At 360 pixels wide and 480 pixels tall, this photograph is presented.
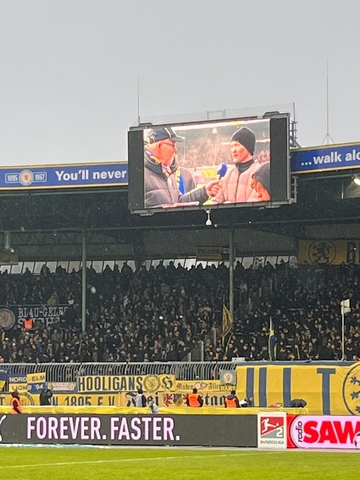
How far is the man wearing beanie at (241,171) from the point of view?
39531 mm

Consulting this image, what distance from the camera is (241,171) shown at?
130ft

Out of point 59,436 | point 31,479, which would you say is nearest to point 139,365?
point 59,436

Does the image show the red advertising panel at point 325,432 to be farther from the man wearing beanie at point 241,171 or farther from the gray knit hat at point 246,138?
the gray knit hat at point 246,138

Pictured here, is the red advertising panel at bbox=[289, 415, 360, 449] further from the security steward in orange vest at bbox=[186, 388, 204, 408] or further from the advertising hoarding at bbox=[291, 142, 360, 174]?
the advertising hoarding at bbox=[291, 142, 360, 174]

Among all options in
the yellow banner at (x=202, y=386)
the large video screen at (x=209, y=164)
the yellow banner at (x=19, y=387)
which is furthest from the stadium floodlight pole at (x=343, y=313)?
the yellow banner at (x=19, y=387)

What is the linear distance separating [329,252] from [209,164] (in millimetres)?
11984

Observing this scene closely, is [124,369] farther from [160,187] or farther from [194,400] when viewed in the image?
[160,187]

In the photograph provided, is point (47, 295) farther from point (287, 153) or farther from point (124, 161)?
point (287, 153)

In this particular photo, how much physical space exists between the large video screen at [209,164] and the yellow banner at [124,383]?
750 cm

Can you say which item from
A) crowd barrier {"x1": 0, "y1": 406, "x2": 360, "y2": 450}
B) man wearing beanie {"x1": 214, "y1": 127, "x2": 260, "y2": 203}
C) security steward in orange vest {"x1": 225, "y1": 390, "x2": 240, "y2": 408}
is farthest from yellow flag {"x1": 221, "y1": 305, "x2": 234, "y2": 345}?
crowd barrier {"x1": 0, "y1": 406, "x2": 360, "y2": 450}

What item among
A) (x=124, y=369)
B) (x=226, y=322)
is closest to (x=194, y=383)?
(x=124, y=369)

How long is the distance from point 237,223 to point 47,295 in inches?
396

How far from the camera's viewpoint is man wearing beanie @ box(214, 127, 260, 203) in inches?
Result: 1556

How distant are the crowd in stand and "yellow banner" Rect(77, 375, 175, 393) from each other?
5434 mm
